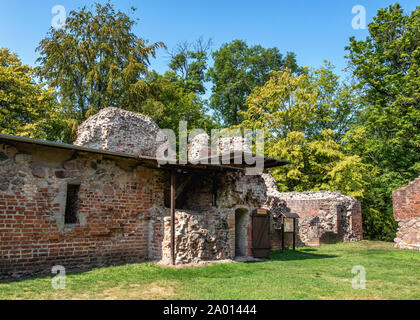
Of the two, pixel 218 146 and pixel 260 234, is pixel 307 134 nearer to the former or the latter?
pixel 218 146

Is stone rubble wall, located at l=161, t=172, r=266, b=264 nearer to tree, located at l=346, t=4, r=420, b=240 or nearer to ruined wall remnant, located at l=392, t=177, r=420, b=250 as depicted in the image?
ruined wall remnant, located at l=392, t=177, r=420, b=250

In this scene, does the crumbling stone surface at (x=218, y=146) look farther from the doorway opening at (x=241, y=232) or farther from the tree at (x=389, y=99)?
the tree at (x=389, y=99)

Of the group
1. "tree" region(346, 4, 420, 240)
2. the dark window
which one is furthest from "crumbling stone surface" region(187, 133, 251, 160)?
"tree" region(346, 4, 420, 240)

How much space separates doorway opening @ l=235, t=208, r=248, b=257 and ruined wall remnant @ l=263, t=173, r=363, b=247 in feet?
19.3

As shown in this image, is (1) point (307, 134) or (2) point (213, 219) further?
(1) point (307, 134)

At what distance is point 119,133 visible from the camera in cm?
1538

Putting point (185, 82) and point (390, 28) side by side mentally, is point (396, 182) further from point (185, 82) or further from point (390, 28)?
point (185, 82)

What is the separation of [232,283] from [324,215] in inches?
497

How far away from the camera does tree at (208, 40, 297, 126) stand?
35469 millimetres

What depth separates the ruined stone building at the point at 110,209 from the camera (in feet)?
26.4

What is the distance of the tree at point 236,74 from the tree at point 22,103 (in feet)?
60.0

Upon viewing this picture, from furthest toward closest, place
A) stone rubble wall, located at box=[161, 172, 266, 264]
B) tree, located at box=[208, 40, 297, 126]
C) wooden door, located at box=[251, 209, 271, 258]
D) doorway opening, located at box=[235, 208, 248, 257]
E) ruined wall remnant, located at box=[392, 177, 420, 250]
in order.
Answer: tree, located at box=[208, 40, 297, 126], ruined wall remnant, located at box=[392, 177, 420, 250], doorway opening, located at box=[235, 208, 248, 257], wooden door, located at box=[251, 209, 271, 258], stone rubble wall, located at box=[161, 172, 266, 264]

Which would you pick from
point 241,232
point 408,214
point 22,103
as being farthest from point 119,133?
point 408,214
